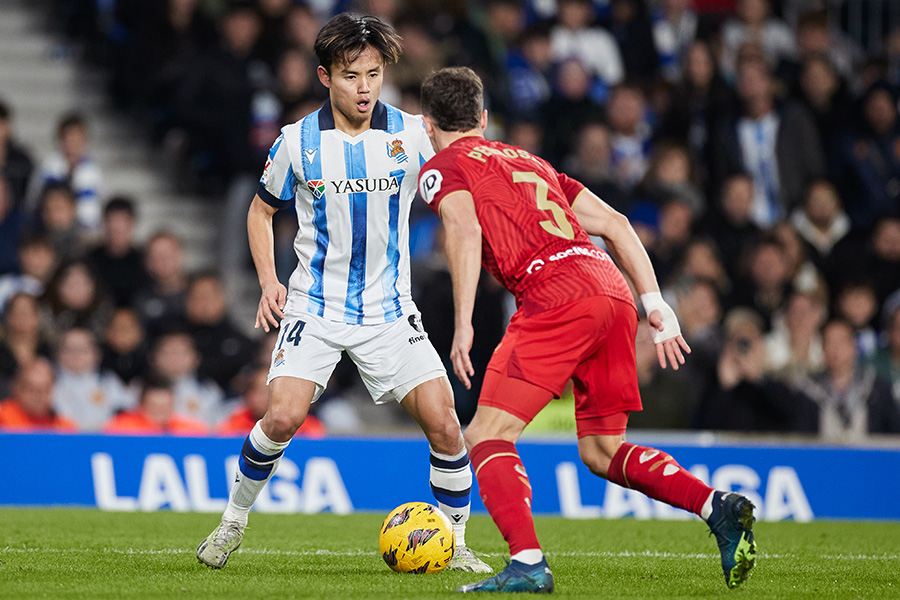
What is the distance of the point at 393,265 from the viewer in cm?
647

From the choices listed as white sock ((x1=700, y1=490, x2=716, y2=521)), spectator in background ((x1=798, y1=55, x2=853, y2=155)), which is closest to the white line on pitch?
white sock ((x1=700, y1=490, x2=716, y2=521))

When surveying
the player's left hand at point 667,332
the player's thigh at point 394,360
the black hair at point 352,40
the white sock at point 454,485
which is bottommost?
the white sock at point 454,485

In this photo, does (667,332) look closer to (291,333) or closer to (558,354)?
(558,354)

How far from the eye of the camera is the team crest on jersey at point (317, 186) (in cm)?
632

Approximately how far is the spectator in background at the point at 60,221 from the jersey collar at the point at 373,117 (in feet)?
19.7

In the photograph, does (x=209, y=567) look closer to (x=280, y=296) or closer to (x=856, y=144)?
(x=280, y=296)

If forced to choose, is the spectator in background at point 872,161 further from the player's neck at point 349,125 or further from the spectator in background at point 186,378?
the player's neck at point 349,125

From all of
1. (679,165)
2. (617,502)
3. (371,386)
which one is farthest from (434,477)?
(679,165)

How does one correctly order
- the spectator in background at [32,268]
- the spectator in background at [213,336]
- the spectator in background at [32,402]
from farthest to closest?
the spectator in background at [32,268]
the spectator in background at [213,336]
the spectator in background at [32,402]

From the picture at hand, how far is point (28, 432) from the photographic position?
31.9 ft

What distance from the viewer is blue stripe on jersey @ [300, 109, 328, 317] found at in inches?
249

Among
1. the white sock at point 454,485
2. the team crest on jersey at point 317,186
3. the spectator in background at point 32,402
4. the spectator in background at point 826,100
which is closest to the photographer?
the team crest on jersey at point 317,186

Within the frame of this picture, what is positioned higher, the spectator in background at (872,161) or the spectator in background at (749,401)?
the spectator in background at (872,161)

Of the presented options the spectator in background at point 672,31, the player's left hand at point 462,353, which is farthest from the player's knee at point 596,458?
the spectator in background at point 672,31
